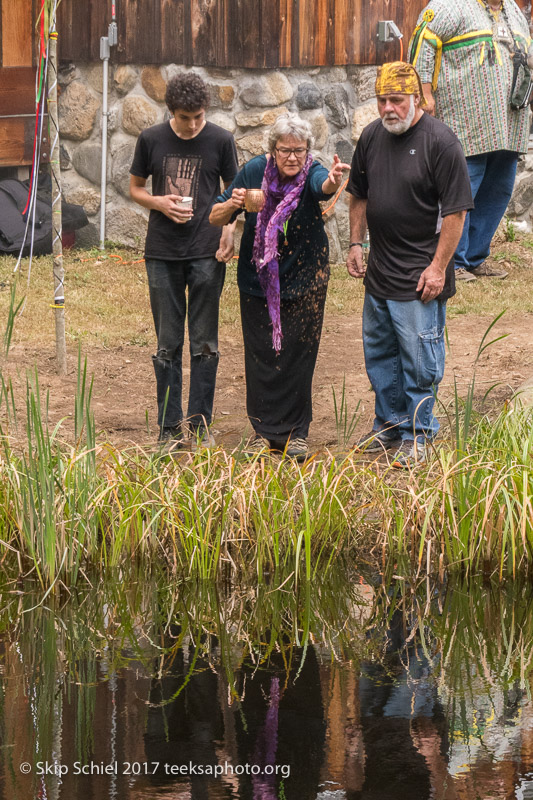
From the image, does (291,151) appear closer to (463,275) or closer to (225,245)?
(225,245)

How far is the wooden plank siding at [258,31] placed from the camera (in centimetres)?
960

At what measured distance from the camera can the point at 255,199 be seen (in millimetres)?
5109

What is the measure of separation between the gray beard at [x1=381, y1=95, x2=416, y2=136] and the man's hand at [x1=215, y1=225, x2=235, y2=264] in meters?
0.85

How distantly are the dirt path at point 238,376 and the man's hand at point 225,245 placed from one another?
0.85 metres

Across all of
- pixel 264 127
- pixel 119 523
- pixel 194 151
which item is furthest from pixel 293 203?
pixel 264 127

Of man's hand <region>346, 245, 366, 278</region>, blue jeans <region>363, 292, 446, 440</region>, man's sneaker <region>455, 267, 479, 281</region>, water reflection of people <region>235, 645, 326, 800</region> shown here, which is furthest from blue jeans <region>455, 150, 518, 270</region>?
water reflection of people <region>235, 645, 326, 800</region>

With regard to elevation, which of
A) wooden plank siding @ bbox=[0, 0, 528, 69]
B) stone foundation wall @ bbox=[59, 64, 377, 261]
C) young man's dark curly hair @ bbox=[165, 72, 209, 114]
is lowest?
young man's dark curly hair @ bbox=[165, 72, 209, 114]

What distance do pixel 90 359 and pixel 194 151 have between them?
7.02ft

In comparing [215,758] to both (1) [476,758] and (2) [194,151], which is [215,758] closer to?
(1) [476,758]

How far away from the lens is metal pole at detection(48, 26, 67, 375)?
259 inches

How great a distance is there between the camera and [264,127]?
9.74m

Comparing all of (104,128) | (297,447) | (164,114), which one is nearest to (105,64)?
(104,128)

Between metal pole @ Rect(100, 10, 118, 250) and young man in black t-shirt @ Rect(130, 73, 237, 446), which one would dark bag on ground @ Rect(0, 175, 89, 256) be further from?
young man in black t-shirt @ Rect(130, 73, 237, 446)

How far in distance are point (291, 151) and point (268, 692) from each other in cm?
247
